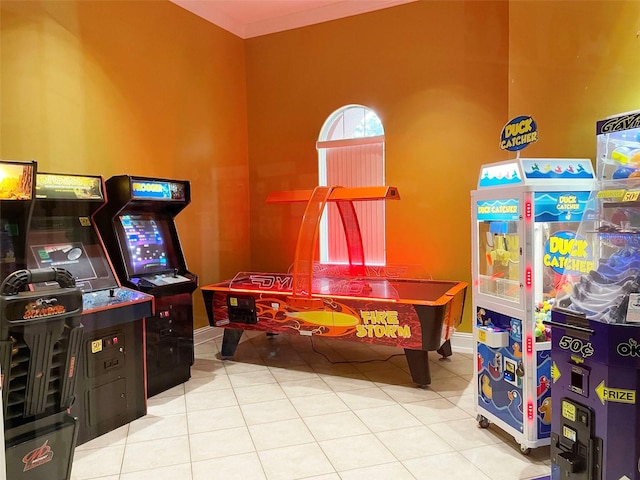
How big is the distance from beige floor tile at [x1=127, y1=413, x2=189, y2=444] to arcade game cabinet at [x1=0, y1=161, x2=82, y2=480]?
0.76 m

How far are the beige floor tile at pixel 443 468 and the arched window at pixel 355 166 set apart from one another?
112 inches

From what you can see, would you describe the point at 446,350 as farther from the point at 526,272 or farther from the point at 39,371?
the point at 39,371

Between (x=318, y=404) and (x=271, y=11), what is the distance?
451 cm

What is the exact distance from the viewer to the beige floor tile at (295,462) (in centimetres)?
271

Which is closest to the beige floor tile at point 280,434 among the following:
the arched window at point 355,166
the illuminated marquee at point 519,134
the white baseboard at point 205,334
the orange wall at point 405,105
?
the white baseboard at point 205,334

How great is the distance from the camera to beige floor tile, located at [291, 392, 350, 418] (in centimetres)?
354

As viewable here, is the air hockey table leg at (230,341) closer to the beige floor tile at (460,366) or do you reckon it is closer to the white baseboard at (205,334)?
the white baseboard at (205,334)

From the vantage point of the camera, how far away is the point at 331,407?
11.9 ft

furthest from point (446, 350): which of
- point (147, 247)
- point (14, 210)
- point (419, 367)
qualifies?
point (14, 210)

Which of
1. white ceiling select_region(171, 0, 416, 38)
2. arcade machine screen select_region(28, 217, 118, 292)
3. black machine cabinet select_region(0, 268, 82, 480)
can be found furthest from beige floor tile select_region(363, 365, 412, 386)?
white ceiling select_region(171, 0, 416, 38)

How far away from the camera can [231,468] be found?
2775 mm

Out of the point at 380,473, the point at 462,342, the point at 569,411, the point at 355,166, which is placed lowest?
the point at 380,473

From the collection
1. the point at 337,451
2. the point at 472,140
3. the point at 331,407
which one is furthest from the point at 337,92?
the point at 337,451

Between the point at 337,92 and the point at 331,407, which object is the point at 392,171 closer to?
the point at 337,92
